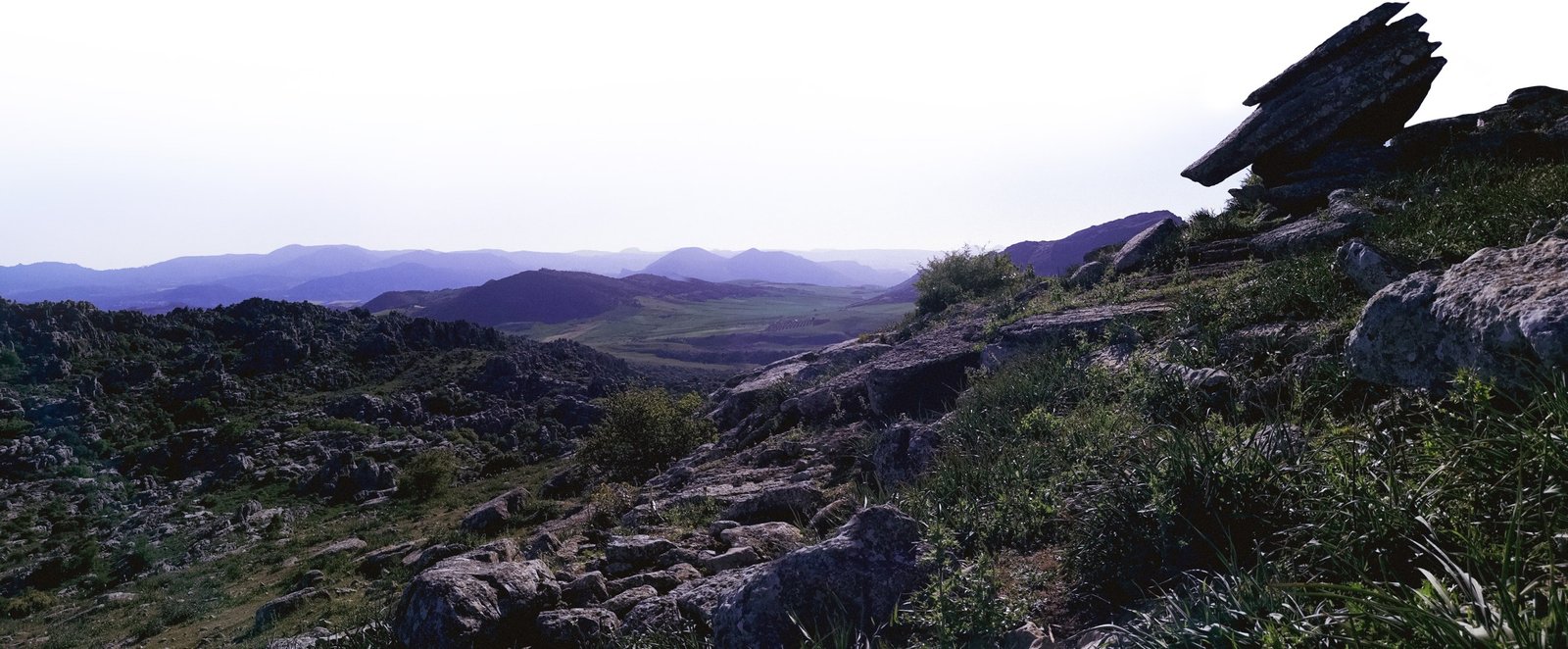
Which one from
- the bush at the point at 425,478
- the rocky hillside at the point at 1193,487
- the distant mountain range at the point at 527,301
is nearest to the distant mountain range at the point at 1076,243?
the distant mountain range at the point at 527,301

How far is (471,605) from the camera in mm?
6152

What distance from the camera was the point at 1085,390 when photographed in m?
7.80

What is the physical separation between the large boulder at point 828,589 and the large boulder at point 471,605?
2621 mm

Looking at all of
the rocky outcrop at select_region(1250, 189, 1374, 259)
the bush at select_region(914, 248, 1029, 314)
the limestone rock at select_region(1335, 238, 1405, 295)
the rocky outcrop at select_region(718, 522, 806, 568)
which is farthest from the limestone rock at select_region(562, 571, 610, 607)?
the bush at select_region(914, 248, 1029, 314)

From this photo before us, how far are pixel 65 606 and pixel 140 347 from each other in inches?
1482

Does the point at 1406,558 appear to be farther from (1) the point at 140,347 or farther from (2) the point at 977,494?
(1) the point at 140,347

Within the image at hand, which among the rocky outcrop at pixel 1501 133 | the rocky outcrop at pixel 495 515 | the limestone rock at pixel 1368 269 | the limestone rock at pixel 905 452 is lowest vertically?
the rocky outcrop at pixel 495 515

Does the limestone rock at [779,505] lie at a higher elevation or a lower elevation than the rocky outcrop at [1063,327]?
lower

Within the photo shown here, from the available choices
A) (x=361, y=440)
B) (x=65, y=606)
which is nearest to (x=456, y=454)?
(x=361, y=440)

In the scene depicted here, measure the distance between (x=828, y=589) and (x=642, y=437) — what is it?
1652 cm

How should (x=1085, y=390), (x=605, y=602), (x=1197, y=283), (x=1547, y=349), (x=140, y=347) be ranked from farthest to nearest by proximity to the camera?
1. (x=140, y=347)
2. (x=1197, y=283)
3. (x=1085, y=390)
4. (x=605, y=602)
5. (x=1547, y=349)

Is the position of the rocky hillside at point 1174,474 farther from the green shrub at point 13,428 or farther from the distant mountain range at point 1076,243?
the distant mountain range at point 1076,243

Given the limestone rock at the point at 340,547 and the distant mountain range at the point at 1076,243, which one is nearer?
the limestone rock at the point at 340,547

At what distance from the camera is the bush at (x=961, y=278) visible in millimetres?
25016
